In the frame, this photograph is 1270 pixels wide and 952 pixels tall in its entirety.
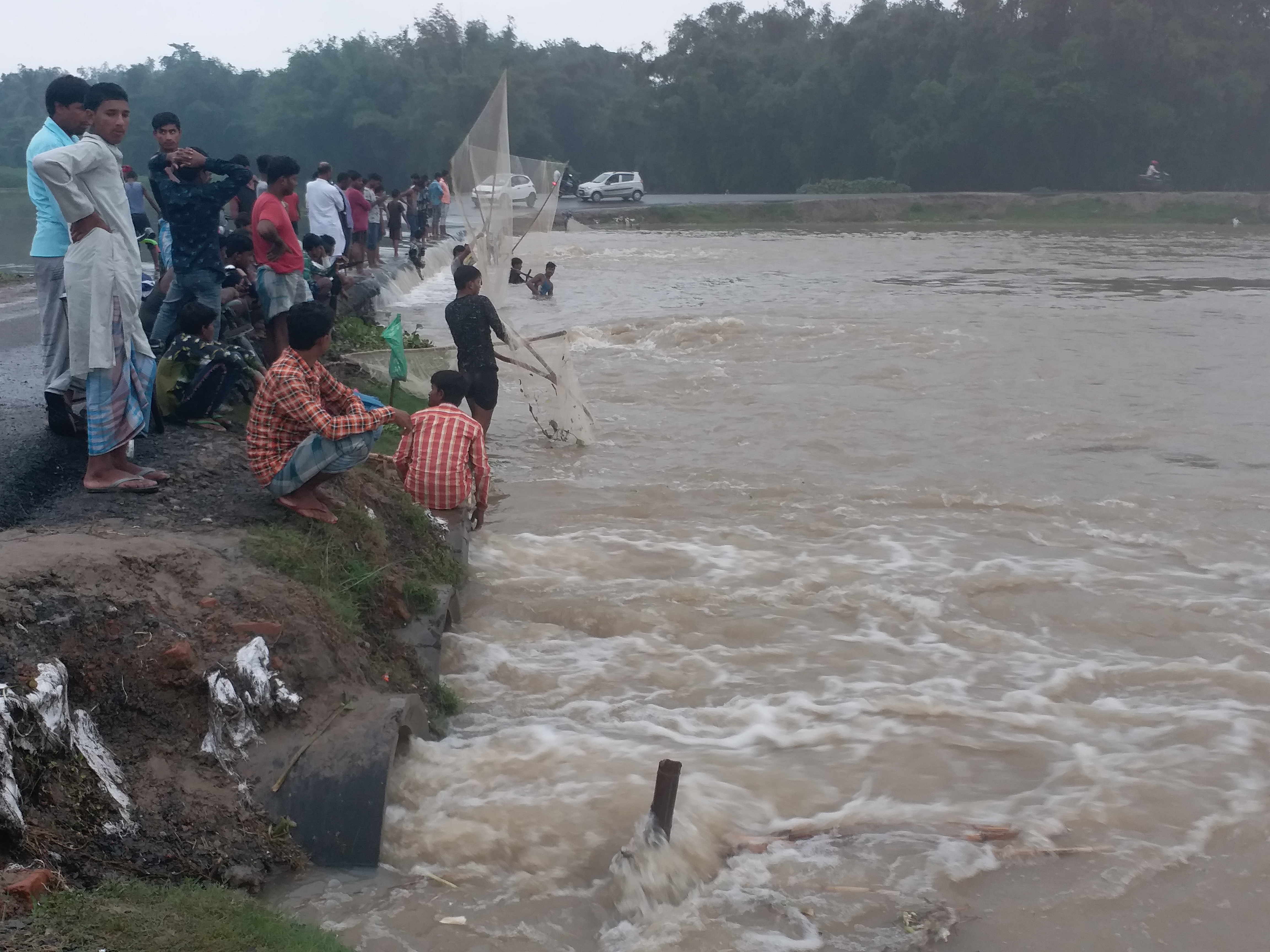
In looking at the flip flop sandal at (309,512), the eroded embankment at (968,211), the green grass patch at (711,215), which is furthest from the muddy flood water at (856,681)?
the eroded embankment at (968,211)

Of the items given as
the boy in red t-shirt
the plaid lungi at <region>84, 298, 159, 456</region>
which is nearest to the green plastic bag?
the boy in red t-shirt

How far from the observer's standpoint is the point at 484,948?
3.84m

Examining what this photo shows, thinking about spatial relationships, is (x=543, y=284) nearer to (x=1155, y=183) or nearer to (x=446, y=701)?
(x=446, y=701)

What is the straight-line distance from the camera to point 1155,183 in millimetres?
53531

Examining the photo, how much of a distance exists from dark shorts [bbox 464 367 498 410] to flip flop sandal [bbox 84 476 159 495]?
403 cm

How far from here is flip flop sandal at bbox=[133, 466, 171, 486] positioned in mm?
5551

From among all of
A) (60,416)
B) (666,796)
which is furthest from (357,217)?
(666,796)

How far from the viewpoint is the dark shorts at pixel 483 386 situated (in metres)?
9.48

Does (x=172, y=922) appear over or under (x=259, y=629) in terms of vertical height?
under

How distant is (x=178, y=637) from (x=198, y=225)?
11.6 feet

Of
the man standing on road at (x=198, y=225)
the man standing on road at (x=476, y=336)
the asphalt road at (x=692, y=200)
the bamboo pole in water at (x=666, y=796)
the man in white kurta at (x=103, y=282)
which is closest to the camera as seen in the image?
the bamboo pole in water at (x=666, y=796)

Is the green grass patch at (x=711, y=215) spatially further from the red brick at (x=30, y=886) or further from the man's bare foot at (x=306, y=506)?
the red brick at (x=30, y=886)

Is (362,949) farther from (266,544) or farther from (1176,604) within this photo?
(1176,604)

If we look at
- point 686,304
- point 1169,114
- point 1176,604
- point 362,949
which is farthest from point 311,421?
point 1169,114
